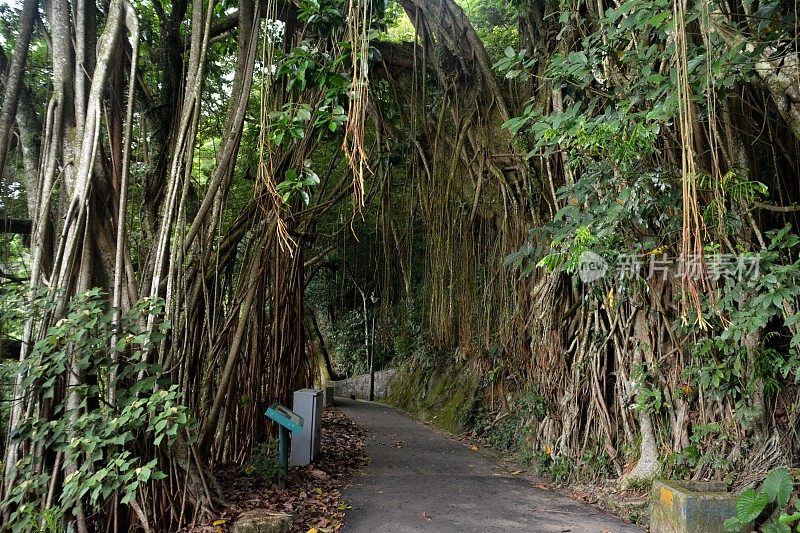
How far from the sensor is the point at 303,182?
3523mm

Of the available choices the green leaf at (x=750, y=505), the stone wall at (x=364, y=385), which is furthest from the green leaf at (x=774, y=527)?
the stone wall at (x=364, y=385)

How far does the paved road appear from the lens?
3.46 meters

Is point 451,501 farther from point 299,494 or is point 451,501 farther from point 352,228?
point 352,228

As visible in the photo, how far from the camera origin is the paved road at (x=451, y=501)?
3459 millimetres

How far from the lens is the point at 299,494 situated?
3.87m

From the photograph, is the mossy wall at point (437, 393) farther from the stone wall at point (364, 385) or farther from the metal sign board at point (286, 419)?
the metal sign board at point (286, 419)

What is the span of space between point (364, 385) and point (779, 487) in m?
9.99

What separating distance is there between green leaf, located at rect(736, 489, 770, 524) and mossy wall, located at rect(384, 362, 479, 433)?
4.81 m

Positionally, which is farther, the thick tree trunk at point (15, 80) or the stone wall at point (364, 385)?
the stone wall at point (364, 385)

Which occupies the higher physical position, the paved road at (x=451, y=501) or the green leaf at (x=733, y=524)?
the green leaf at (x=733, y=524)

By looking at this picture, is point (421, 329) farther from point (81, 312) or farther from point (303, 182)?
point (81, 312)

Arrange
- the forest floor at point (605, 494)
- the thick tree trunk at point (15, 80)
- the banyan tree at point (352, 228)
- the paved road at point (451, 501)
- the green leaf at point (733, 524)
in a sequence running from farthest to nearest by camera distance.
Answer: the forest floor at point (605, 494) < the paved road at point (451, 501) < the thick tree trunk at point (15, 80) < the green leaf at point (733, 524) < the banyan tree at point (352, 228)

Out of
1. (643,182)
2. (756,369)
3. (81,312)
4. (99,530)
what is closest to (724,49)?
(643,182)

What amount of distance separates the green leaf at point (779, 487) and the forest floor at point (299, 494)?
231 cm
